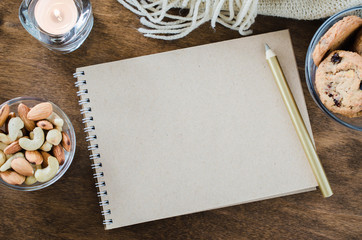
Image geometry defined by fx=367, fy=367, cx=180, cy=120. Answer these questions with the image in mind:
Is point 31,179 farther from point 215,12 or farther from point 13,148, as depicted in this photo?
point 215,12

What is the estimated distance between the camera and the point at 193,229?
63 centimetres

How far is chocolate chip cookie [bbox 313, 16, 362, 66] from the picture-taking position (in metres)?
0.54

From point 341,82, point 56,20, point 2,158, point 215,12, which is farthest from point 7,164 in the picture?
point 341,82

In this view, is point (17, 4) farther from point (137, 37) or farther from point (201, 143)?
point (201, 143)

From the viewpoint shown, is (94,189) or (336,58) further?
(94,189)

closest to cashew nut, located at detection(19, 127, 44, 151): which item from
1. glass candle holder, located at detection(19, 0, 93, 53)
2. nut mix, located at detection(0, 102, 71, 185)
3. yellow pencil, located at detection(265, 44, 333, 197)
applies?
nut mix, located at detection(0, 102, 71, 185)

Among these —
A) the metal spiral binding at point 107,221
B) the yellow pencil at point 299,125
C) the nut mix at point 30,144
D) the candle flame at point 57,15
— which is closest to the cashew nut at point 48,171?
the nut mix at point 30,144

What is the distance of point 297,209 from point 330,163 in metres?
0.10

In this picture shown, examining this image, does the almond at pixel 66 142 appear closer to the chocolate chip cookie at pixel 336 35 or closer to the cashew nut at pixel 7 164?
the cashew nut at pixel 7 164

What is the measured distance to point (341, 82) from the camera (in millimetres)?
528

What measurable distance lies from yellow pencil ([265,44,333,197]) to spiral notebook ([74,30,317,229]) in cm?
2

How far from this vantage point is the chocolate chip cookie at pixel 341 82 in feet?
1.72

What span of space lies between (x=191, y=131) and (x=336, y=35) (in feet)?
0.88

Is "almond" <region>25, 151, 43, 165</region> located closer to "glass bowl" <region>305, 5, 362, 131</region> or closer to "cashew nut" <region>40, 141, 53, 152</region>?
"cashew nut" <region>40, 141, 53, 152</region>
